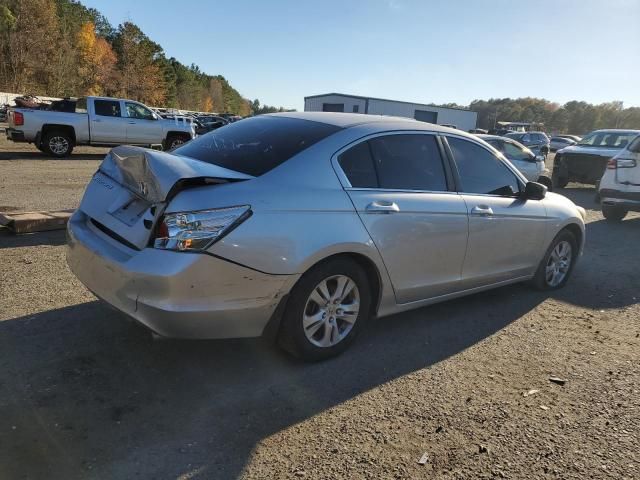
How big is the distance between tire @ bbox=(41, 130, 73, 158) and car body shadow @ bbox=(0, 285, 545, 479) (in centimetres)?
1329

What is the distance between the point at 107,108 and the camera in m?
16.7

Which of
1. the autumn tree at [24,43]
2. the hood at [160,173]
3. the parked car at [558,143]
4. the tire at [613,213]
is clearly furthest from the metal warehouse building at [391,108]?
the hood at [160,173]

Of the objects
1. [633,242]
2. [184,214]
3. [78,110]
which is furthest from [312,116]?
[78,110]

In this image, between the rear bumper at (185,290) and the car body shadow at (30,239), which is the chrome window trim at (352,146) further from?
the car body shadow at (30,239)

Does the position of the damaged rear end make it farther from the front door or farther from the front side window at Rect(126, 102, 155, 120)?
the front side window at Rect(126, 102, 155, 120)

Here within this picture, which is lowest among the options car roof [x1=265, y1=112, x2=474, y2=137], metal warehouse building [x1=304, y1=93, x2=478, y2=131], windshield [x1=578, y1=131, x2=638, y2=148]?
car roof [x1=265, y1=112, x2=474, y2=137]

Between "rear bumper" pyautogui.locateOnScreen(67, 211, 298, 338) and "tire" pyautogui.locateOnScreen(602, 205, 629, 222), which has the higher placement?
"rear bumper" pyautogui.locateOnScreen(67, 211, 298, 338)

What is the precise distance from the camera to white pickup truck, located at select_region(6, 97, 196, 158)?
14.9 meters

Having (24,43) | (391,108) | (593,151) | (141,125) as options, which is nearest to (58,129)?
(141,125)

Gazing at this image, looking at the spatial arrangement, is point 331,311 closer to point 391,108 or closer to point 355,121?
point 355,121

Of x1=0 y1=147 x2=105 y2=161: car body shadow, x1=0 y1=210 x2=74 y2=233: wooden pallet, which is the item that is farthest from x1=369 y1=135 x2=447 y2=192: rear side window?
x1=0 y1=147 x2=105 y2=161: car body shadow

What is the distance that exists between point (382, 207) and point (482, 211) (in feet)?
3.82

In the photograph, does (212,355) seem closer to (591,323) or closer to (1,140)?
(591,323)

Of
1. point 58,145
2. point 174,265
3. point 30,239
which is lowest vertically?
point 30,239
